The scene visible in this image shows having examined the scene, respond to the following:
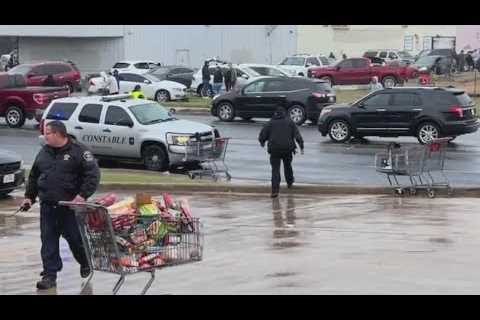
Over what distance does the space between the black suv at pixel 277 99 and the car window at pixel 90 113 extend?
10023 millimetres

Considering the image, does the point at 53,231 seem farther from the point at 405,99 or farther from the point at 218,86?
the point at 218,86

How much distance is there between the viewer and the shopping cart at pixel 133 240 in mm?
8500

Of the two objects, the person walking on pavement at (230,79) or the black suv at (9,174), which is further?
the person walking on pavement at (230,79)

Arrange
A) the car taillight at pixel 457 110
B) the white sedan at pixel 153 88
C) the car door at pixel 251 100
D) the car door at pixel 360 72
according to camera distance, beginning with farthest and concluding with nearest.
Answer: the car door at pixel 360 72, the white sedan at pixel 153 88, the car door at pixel 251 100, the car taillight at pixel 457 110

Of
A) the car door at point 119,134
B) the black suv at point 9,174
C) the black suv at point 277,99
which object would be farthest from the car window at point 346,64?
the black suv at point 9,174

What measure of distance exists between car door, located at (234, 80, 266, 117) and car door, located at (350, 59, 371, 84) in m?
15.9

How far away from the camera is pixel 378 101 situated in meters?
26.5

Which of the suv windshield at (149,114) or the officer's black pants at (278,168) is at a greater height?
the suv windshield at (149,114)

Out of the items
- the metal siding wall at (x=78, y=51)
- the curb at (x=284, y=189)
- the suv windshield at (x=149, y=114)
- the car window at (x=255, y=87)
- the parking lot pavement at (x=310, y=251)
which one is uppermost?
the metal siding wall at (x=78, y=51)

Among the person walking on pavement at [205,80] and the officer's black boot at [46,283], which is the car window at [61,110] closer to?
the officer's black boot at [46,283]

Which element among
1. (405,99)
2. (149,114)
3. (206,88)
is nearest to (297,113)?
(405,99)

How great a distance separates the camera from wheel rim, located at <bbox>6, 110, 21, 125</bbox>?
31266 mm

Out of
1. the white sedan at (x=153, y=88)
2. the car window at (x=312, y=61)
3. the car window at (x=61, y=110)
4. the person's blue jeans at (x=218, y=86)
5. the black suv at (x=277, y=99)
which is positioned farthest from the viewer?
the car window at (x=312, y=61)

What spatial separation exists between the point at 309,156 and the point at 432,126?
4.04 metres
